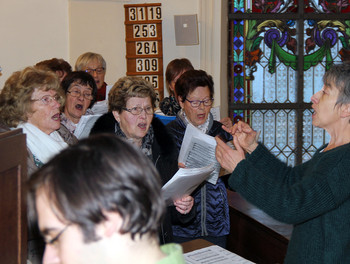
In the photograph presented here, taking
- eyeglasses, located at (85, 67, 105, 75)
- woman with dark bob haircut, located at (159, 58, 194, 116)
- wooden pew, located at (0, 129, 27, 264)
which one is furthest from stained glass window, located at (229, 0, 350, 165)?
wooden pew, located at (0, 129, 27, 264)

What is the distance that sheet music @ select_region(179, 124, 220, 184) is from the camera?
3076 millimetres

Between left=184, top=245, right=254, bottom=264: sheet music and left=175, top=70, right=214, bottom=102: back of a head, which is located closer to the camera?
left=184, top=245, right=254, bottom=264: sheet music

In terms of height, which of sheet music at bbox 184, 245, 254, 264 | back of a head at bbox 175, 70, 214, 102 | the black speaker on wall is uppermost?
the black speaker on wall

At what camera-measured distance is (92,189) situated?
3.22ft

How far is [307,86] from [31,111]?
465cm

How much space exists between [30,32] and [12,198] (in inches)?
185

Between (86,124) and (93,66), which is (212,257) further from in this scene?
(93,66)

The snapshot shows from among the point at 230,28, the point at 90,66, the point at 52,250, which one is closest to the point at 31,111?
the point at 52,250

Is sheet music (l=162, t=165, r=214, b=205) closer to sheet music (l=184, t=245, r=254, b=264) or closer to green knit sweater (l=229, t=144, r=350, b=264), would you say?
sheet music (l=184, t=245, r=254, b=264)

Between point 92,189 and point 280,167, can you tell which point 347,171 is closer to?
point 280,167

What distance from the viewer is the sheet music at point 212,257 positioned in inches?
83.7

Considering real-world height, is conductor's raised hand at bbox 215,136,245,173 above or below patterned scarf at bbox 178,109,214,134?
above

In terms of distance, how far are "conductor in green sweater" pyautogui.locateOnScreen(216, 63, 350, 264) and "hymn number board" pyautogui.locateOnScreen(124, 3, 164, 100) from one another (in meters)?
4.23

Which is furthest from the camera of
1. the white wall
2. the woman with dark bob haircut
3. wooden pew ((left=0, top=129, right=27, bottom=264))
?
the white wall
